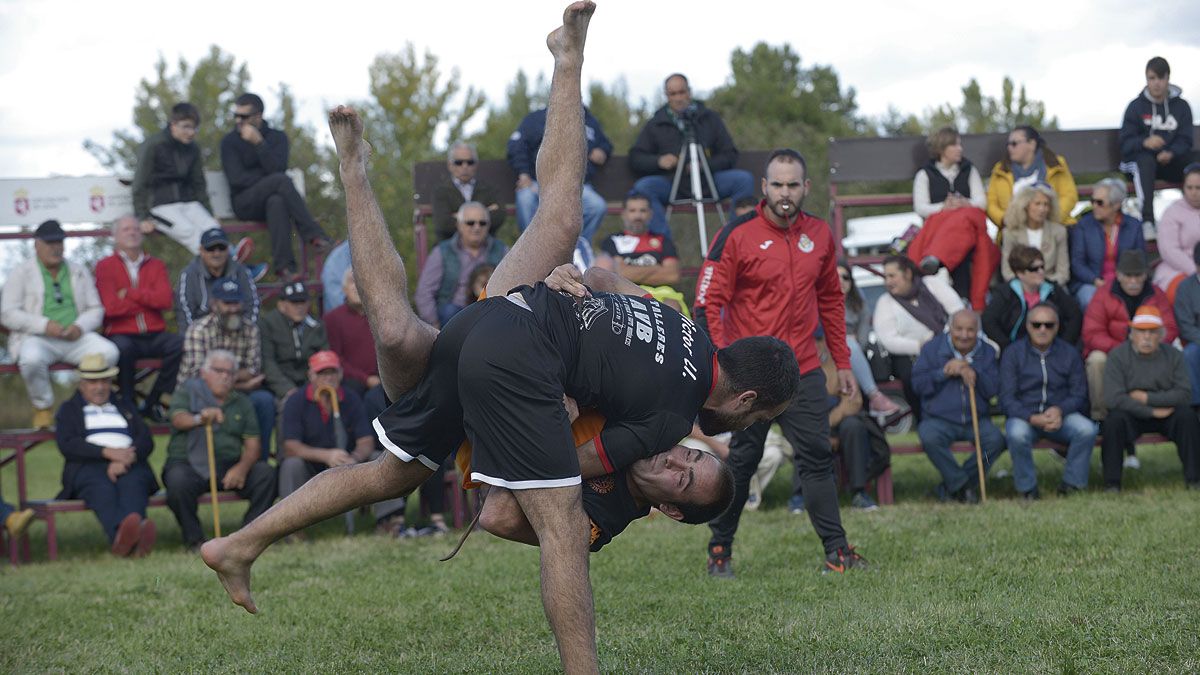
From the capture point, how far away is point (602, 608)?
22.3 feet

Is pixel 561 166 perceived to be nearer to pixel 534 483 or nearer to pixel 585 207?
pixel 534 483

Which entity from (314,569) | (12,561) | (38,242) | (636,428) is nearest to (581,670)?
(636,428)

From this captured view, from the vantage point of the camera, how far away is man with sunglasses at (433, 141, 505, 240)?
11617 millimetres

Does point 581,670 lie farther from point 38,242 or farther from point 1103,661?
point 38,242

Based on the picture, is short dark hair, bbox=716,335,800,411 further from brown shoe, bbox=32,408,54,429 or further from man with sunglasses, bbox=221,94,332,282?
brown shoe, bbox=32,408,54,429

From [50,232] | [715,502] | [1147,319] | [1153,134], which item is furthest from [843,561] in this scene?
[50,232]

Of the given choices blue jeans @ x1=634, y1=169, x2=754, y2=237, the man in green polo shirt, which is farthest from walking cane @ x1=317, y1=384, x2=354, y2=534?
blue jeans @ x1=634, y1=169, x2=754, y2=237

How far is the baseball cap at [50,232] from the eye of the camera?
432 inches

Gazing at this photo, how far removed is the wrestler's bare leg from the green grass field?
1672 millimetres

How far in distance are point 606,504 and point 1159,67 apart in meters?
9.22

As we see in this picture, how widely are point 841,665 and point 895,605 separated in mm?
1180

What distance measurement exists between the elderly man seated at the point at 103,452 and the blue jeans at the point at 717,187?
4708mm

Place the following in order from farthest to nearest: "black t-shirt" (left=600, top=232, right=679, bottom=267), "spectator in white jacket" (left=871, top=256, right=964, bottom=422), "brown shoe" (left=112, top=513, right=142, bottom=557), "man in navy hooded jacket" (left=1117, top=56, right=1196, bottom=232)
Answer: "man in navy hooded jacket" (left=1117, top=56, right=1196, bottom=232), "spectator in white jacket" (left=871, top=256, right=964, bottom=422), "black t-shirt" (left=600, top=232, right=679, bottom=267), "brown shoe" (left=112, top=513, right=142, bottom=557)

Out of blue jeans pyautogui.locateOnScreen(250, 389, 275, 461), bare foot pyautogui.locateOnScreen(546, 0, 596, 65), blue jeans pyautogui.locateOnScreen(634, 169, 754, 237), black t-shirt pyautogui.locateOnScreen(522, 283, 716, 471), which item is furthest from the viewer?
blue jeans pyautogui.locateOnScreen(634, 169, 754, 237)
